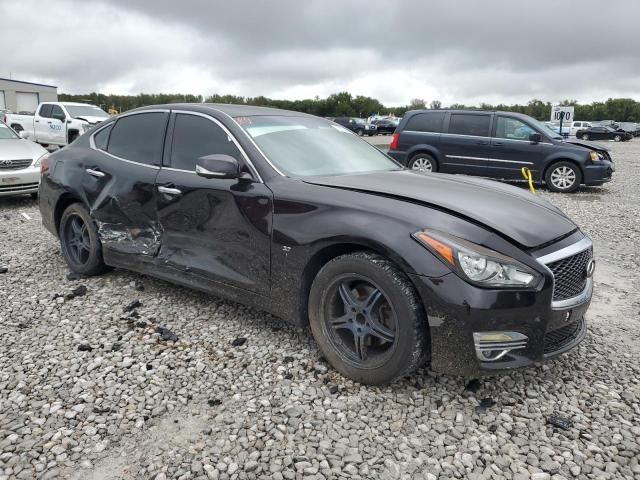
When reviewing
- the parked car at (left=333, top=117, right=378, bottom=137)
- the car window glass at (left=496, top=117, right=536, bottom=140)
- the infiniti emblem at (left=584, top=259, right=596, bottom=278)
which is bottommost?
the infiniti emblem at (left=584, top=259, right=596, bottom=278)

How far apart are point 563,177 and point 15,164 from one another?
1073cm

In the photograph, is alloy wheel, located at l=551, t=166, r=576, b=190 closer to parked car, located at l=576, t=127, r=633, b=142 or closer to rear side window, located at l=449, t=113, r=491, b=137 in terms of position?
rear side window, located at l=449, t=113, r=491, b=137

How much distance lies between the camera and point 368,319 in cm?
296

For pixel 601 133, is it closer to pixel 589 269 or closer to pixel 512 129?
pixel 512 129

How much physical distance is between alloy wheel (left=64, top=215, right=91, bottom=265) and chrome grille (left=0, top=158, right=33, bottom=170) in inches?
170

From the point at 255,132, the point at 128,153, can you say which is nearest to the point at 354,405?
the point at 255,132

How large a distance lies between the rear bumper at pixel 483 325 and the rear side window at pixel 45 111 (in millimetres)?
18473

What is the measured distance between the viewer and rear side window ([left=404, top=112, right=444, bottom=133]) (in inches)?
490

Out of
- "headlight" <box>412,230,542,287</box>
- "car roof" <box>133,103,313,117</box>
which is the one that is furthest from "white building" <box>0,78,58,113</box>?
"headlight" <box>412,230,542,287</box>

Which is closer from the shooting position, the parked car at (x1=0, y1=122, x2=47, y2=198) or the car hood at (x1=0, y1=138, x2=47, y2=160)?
the parked car at (x1=0, y1=122, x2=47, y2=198)

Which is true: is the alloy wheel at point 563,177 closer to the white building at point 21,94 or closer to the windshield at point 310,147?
the windshield at point 310,147

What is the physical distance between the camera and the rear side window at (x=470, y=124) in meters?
11.9

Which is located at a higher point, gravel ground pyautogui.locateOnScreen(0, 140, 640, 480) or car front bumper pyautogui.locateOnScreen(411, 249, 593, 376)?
car front bumper pyautogui.locateOnScreen(411, 249, 593, 376)

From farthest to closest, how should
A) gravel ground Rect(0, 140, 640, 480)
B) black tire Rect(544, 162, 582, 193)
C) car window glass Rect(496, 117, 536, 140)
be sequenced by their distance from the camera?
car window glass Rect(496, 117, 536, 140) < black tire Rect(544, 162, 582, 193) < gravel ground Rect(0, 140, 640, 480)
